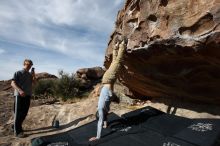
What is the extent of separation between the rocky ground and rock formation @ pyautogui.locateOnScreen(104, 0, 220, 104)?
0.71ft

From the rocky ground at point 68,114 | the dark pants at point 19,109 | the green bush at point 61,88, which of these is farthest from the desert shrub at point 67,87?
the dark pants at point 19,109

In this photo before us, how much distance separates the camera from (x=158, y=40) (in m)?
5.24

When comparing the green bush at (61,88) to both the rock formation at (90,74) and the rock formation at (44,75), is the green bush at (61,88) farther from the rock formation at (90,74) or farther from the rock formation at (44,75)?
the rock formation at (44,75)

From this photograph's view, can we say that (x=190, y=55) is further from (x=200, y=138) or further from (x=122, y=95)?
(x=122, y=95)

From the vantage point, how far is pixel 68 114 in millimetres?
9188

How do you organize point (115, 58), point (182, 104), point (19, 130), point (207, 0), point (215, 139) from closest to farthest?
point (207, 0) < point (215, 139) < point (115, 58) < point (182, 104) < point (19, 130)

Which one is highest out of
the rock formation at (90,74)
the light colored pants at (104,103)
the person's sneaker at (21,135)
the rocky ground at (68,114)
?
the rock formation at (90,74)

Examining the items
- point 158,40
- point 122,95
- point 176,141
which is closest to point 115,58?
point 158,40

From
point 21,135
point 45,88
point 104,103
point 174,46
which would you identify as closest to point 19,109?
point 21,135

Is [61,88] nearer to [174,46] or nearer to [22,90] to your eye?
[22,90]

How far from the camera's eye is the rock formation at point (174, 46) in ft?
14.8

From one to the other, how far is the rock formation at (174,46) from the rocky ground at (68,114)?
216mm

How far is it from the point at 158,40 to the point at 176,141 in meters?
1.63

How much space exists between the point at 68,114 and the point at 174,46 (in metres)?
5.01
